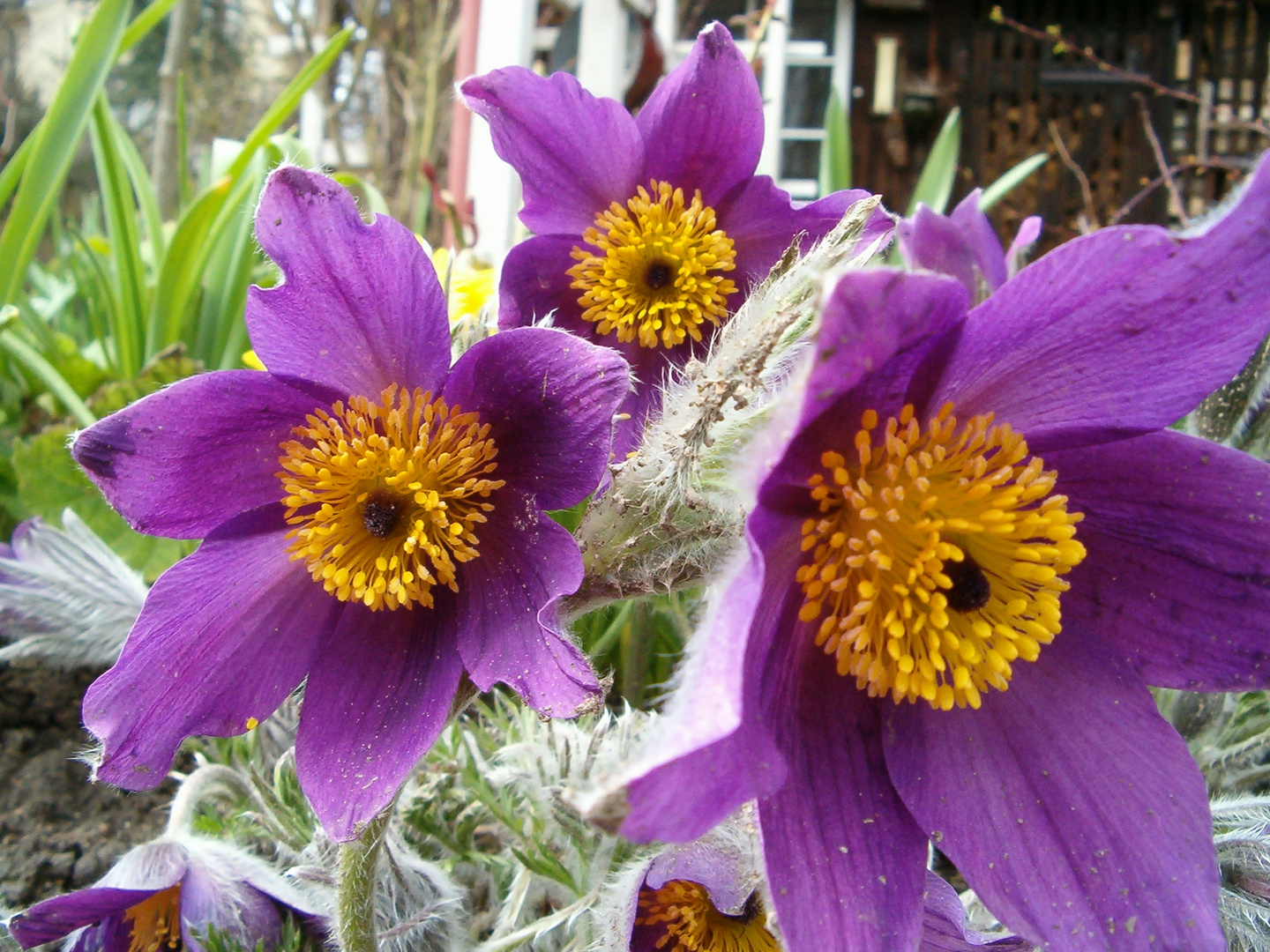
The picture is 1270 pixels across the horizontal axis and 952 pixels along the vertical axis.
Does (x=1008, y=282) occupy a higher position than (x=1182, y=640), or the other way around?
(x=1008, y=282)

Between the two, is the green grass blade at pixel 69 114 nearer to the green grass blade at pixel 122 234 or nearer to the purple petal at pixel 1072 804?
the green grass blade at pixel 122 234

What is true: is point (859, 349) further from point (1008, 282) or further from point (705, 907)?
point (705, 907)

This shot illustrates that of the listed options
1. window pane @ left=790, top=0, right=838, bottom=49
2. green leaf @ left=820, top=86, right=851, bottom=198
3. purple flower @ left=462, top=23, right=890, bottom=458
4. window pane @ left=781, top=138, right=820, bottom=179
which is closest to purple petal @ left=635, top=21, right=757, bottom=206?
purple flower @ left=462, top=23, right=890, bottom=458

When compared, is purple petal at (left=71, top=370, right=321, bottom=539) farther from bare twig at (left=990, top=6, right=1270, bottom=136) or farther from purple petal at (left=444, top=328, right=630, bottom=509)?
bare twig at (left=990, top=6, right=1270, bottom=136)

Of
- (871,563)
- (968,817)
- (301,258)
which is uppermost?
(301,258)

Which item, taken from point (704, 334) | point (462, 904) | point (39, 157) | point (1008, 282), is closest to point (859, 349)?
point (1008, 282)

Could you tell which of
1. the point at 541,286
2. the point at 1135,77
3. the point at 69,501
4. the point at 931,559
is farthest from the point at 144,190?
the point at 1135,77

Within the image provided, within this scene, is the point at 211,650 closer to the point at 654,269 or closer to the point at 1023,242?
the point at 654,269
